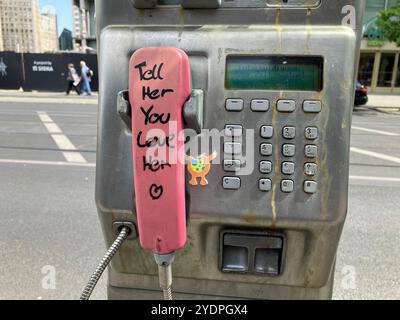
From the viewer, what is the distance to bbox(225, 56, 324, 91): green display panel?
96 cm

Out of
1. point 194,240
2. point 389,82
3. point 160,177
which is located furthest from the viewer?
point 389,82

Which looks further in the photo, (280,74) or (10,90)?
(10,90)

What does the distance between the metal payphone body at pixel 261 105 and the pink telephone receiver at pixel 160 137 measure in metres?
0.08

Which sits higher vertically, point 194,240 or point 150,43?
point 150,43

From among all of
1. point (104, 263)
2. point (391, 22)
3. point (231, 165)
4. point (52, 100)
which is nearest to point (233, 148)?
point (231, 165)

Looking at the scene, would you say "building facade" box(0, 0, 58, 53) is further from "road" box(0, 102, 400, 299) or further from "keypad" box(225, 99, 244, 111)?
"keypad" box(225, 99, 244, 111)

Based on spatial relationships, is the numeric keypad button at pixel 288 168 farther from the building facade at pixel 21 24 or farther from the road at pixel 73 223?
the building facade at pixel 21 24

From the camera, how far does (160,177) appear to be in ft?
3.03

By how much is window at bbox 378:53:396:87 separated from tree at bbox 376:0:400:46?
7.27m
